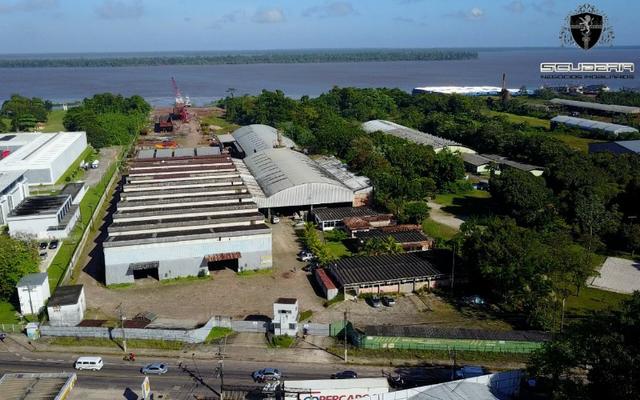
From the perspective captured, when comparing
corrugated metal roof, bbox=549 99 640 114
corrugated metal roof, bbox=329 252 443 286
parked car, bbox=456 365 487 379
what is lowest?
parked car, bbox=456 365 487 379

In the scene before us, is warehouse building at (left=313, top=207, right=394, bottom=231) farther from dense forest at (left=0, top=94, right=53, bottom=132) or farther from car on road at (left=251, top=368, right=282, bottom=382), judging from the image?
dense forest at (left=0, top=94, right=53, bottom=132)

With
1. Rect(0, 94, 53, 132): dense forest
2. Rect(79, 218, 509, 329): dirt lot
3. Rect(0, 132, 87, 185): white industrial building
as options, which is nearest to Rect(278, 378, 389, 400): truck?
Rect(79, 218, 509, 329): dirt lot

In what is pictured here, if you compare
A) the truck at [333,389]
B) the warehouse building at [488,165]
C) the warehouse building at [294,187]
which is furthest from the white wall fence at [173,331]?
the warehouse building at [488,165]

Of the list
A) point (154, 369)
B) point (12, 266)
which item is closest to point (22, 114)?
point (12, 266)

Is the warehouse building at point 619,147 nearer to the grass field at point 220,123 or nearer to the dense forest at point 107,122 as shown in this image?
the grass field at point 220,123

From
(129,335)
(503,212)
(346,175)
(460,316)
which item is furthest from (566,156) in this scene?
(129,335)
